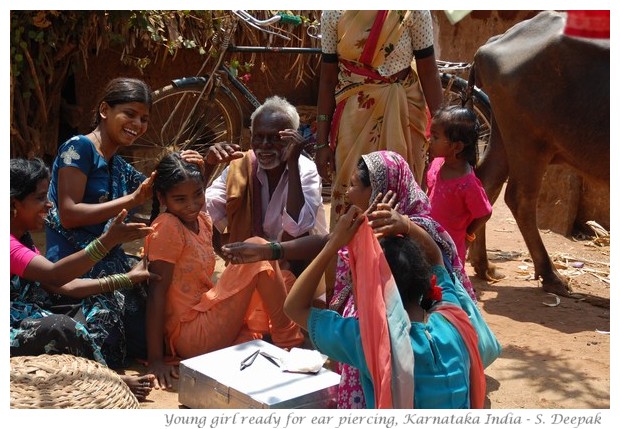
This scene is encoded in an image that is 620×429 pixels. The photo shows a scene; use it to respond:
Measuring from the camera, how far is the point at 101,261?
4367 millimetres

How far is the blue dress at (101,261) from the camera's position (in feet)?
13.9

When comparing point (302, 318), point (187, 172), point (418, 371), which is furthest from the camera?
point (187, 172)

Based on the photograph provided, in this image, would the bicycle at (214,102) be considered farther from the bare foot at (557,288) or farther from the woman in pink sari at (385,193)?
the woman in pink sari at (385,193)

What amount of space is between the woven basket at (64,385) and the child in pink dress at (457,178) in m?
2.09

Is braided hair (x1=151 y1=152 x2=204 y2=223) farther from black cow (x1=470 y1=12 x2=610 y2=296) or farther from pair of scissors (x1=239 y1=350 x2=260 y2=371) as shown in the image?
black cow (x1=470 y1=12 x2=610 y2=296)

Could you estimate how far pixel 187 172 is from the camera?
13.9 feet

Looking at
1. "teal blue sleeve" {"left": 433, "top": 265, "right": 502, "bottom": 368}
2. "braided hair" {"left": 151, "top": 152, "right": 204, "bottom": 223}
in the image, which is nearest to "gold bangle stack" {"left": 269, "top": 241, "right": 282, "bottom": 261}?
"braided hair" {"left": 151, "top": 152, "right": 204, "bottom": 223}

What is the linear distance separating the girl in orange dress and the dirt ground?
0.24m

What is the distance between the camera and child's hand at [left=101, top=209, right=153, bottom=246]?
378 centimetres

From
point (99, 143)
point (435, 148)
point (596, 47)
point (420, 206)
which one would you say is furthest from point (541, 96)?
point (99, 143)

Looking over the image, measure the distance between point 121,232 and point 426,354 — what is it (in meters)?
1.54

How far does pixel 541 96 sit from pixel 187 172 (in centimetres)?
239

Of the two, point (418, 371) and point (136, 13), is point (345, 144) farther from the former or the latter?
point (136, 13)

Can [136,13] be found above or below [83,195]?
above
